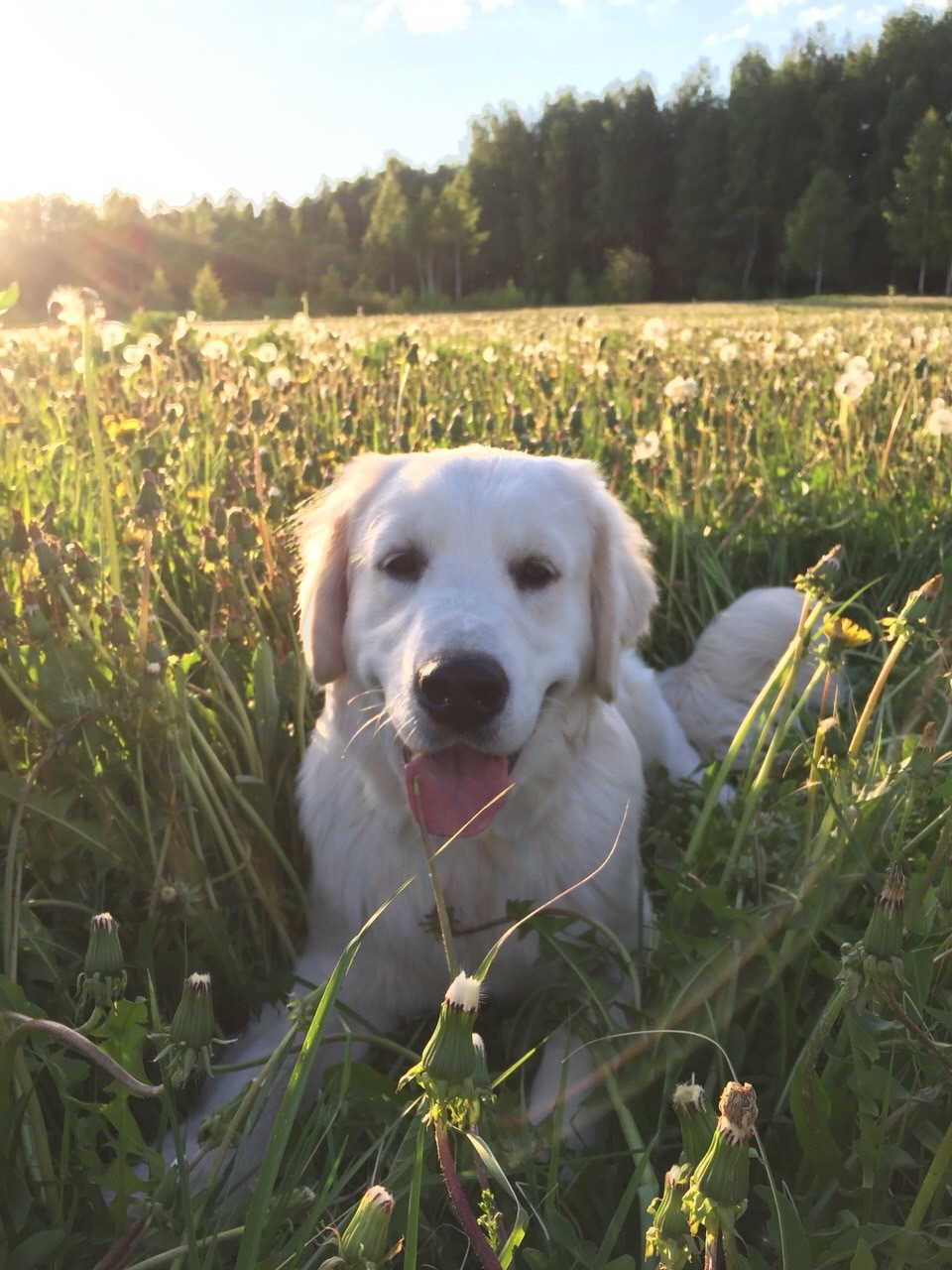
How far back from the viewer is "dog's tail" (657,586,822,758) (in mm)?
3150

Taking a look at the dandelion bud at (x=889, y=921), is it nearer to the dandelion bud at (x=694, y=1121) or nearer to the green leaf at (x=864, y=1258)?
the dandelion bud at (x=694, y=1121)

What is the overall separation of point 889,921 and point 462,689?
3.24ft

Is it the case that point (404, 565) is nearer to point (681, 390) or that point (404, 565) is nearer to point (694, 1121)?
→ point (694, 1121)

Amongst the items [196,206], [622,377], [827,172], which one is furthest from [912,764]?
[196,206]

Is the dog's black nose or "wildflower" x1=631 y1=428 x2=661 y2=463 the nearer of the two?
the dog's black nose

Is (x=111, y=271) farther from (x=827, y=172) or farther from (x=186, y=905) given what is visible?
(x=186, y=905)

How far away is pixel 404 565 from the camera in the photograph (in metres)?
2.16

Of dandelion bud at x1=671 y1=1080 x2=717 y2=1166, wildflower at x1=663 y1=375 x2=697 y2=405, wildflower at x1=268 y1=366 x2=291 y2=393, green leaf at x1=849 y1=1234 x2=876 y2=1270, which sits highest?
wildflower at x1=268 y1=366 x2=291 y2=393

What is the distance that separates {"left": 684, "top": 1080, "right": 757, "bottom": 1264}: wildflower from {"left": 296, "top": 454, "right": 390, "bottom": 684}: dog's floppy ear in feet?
5.29

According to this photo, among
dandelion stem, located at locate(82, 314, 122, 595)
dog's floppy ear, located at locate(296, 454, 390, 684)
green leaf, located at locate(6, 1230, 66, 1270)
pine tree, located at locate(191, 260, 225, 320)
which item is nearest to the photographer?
green leaf, located at locate(6, 1230, 66, 1270)

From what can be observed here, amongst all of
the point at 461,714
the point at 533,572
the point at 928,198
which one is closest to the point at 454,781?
the point at 461,714

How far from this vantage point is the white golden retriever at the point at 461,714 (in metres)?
1.91

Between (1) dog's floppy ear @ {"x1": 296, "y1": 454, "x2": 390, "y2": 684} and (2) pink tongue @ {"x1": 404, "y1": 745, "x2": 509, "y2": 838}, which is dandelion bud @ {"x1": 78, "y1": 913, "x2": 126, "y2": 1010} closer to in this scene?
(2) pink tongue @ {"x1": 404, "y1": 745, "x2": 509, "y2": 838}

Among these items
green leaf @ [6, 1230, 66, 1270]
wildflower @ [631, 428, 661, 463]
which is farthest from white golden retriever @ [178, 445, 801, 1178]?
wildflower @ [631, 428, 661, 463]
